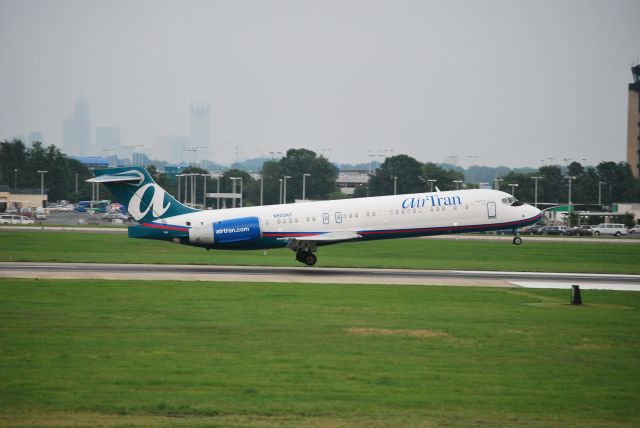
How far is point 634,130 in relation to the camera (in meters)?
180

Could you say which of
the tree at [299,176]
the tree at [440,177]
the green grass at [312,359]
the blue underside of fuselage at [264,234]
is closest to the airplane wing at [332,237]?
the blue underside of fuselage at [264,234]

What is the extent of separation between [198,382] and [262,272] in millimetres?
23526

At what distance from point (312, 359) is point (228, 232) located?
75.0ft

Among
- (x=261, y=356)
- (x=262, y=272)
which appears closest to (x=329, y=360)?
(x=261, y=356)

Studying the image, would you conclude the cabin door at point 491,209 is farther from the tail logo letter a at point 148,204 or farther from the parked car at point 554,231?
the parked car at point 554,231

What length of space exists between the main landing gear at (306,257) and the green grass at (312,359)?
41.3ft

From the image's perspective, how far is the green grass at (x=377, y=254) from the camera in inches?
1839

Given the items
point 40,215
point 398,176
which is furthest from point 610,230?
point 40,215

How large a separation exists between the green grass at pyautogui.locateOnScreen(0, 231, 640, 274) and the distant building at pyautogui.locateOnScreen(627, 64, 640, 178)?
392 feet

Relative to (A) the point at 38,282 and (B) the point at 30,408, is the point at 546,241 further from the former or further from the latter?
(B) the point at 30,408

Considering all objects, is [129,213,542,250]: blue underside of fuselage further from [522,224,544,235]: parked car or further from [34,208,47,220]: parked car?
[34,208,47,220]: parked car

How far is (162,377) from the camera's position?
1761cm

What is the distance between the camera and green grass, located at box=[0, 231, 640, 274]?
153ft

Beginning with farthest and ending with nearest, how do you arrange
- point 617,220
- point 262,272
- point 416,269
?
point 617,220 → point 416,269 → point 262,272
